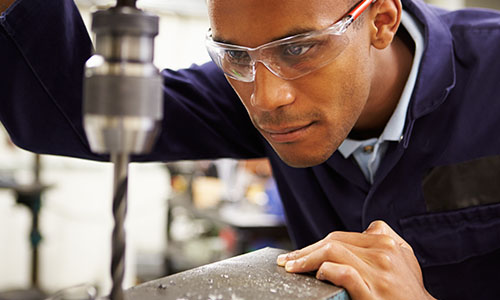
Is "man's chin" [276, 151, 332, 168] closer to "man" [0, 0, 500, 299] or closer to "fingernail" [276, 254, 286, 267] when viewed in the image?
"man" [0, 0, 500, 299]

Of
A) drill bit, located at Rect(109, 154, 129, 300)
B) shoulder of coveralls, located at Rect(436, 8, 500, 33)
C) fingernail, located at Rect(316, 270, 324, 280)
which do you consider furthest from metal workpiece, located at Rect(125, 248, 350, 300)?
shoulder of coveralls, located at Rect(436, 8, 500, 33)

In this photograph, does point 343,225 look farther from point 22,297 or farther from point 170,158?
Answer: point 22,297

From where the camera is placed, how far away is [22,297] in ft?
13.1

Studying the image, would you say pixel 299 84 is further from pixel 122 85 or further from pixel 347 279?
pixel 122 85

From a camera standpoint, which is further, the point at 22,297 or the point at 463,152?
the point at 22,297

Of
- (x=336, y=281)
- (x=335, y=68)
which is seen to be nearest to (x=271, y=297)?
(x=336, y=281)

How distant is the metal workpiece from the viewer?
0.63 metres

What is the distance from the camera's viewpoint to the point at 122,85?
454 mm

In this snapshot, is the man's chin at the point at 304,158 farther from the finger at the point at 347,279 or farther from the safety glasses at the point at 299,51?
the finger at the point at 347,279

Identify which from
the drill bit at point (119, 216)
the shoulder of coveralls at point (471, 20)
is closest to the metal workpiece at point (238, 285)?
the drill bit at point (119, 216)

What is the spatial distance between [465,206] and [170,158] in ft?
2.29

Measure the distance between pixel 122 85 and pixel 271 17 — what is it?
1.75 ft

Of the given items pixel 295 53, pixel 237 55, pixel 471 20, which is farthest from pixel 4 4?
pixel 471 20

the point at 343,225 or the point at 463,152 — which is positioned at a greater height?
the point at 463,152
